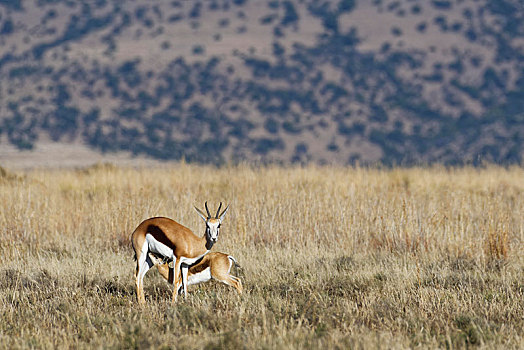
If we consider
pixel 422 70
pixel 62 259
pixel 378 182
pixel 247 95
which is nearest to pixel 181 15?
pixel 247 95

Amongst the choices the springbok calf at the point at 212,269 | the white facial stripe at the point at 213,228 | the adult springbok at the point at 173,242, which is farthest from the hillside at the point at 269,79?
the white facial stripe at the point at 213,228

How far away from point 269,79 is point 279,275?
61538mm

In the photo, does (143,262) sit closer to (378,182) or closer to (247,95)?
(378,182)

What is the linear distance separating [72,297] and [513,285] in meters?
5.44

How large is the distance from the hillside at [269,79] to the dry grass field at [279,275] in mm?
34177

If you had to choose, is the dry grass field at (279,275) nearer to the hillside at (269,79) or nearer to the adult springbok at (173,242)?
the adult springbok at (173,242)

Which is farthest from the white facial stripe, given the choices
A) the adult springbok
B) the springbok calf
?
the springbok calf

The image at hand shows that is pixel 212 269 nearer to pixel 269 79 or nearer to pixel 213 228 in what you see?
pixel 213 228

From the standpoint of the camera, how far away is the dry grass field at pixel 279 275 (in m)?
6.11

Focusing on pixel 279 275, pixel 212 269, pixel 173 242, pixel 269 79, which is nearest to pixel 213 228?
pixel 173 242

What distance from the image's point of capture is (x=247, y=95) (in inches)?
2589

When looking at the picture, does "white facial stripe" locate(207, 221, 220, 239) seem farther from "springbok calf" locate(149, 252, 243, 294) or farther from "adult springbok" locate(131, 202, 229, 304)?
"springbok calf" locate(149, 252, 243, 294)

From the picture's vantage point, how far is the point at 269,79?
6912 cm

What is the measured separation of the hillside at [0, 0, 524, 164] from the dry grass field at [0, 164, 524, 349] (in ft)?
112
